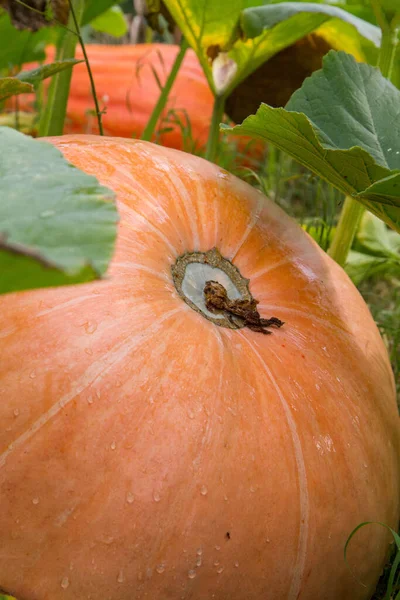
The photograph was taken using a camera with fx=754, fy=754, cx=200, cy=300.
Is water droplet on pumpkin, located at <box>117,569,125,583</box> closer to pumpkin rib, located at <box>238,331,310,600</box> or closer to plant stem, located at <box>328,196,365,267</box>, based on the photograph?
pumpkin rib, located at <box>238,331,310,600</box>

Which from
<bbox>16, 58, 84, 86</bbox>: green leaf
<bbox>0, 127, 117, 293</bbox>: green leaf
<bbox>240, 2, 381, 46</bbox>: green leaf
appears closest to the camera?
Result: <bbox>0, 127, 117, 293</bbox>: green leaf

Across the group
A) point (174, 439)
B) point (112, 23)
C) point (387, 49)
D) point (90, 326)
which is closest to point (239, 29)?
point (387, 49)

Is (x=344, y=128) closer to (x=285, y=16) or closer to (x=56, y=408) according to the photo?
(x=285, y=16)

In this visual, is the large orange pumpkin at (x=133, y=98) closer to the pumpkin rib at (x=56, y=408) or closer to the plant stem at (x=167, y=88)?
the plant stem at (x=167, y=88)

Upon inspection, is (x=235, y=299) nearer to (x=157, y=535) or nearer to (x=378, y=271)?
(x=157, y=535)

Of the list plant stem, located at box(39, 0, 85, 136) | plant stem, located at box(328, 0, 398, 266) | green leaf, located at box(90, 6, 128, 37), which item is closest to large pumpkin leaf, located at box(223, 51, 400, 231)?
plant stem, located at box(328, 0, 398, 266)

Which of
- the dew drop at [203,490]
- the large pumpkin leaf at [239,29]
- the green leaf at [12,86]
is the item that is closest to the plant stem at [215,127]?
the large pumpkin leaf at [239,29]
